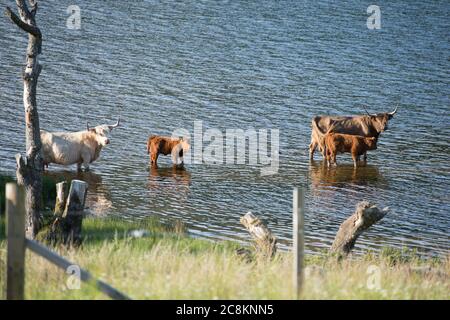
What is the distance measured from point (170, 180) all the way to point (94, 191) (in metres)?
2.52

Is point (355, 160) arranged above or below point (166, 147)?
below

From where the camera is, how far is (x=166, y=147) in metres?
29.6

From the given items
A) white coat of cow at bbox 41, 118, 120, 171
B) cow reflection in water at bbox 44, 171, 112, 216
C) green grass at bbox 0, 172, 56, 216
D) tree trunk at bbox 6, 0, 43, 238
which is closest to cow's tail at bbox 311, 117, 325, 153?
white coat of cow at bbox 41, 118, 120, 171

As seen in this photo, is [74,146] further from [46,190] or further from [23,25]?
[23,25]

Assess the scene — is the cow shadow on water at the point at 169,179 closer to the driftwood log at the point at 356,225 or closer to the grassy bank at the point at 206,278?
the driftwood log at the point at 356,225

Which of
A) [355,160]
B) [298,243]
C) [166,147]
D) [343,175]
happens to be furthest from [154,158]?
[298,243]

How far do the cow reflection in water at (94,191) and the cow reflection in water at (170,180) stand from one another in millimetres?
1309

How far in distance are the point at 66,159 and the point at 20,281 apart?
17682 mm

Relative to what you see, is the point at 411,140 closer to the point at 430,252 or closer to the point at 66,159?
the point at 66,159

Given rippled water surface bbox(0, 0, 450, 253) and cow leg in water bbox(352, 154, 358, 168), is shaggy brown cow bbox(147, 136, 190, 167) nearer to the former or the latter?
rippled water surface bbox(0, 0, 450, 253)

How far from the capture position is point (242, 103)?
125 feet

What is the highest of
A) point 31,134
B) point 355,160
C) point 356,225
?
point 31,134

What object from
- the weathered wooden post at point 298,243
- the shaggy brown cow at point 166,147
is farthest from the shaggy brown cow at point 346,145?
the weathered wooden post at point 298,243

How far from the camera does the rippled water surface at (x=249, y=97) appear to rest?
2406 cm
